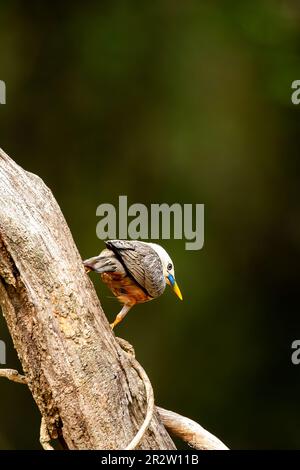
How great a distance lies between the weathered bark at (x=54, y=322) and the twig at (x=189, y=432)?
0.22 m

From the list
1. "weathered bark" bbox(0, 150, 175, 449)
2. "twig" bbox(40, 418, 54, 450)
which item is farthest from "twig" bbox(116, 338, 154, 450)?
"twig" bbox(40, 418, 54, 450)

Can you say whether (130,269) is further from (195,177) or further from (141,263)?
(195,177)

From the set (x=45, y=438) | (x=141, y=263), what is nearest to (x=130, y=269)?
(x=141, y=263)

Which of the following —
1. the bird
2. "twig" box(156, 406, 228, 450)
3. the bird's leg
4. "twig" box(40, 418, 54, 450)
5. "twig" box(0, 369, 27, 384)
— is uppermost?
the bird

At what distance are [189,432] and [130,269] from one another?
1.21 ft

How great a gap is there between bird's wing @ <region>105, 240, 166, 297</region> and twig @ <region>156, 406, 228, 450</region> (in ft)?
0.84

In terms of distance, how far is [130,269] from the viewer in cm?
165

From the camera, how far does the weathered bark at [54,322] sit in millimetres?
1401

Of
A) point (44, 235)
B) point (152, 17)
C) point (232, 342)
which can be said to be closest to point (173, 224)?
point (232, 342)

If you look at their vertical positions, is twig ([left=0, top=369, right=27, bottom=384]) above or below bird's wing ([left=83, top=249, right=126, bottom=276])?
below

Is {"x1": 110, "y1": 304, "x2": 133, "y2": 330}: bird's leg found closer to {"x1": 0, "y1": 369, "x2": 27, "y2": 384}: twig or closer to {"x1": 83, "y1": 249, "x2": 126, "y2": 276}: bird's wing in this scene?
{"x1": 83, "y1": 249, "x2": 126, "y2": 276}: bird's wing

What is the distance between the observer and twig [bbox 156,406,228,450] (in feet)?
5.51

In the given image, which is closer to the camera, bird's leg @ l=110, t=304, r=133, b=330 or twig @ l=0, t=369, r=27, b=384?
twig @ l=0, t=369, r=27, b=384

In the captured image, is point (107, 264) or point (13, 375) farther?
point (107, 264)
